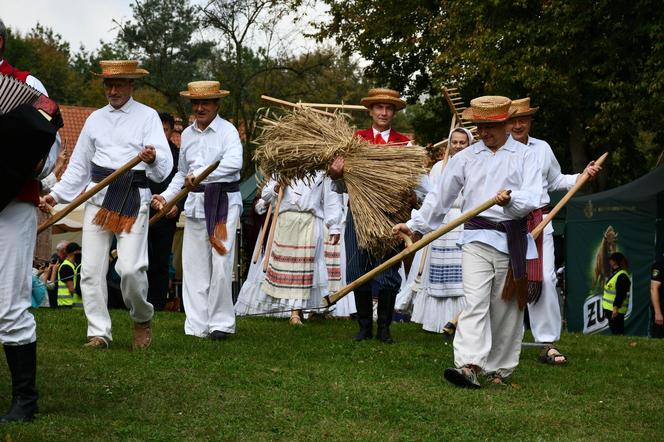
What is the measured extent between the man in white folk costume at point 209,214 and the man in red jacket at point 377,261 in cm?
106

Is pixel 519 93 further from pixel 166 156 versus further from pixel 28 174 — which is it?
pixel 28 174

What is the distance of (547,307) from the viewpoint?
30.9ft

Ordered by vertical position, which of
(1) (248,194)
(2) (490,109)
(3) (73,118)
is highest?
(3) (73,118)

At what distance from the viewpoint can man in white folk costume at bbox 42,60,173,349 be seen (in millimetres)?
8516

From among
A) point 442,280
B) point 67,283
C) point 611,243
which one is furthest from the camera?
point 611,243

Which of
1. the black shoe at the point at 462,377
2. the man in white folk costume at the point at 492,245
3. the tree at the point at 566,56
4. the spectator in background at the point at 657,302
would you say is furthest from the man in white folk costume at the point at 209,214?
the tree at the point at 566,56

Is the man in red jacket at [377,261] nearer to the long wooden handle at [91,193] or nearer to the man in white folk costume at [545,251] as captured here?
the man in white folk costume at [545,251]

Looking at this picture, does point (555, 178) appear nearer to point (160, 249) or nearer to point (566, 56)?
point (160, 249)

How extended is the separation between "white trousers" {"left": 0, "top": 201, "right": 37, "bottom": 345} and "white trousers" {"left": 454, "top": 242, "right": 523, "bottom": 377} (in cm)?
297

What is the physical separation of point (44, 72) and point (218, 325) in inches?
2190

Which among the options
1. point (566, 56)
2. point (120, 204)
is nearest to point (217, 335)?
point (120, 204)

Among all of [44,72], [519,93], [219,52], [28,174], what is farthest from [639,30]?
[44,72]

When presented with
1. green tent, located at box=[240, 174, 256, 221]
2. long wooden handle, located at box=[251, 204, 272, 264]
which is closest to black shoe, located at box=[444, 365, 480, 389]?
long wooden handle, located at box=[251, 204, 272, 264]

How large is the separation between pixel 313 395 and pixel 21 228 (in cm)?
203
